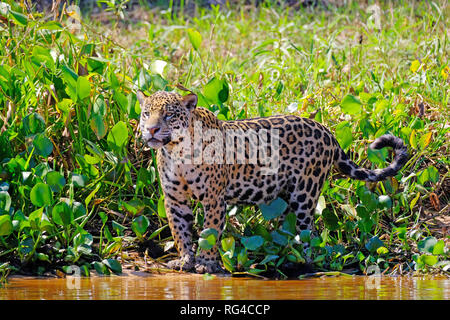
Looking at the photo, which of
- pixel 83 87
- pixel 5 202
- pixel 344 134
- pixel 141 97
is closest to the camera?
pixel 5 202

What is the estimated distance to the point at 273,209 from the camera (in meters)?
6.98

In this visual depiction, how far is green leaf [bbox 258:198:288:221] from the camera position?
22.8ft

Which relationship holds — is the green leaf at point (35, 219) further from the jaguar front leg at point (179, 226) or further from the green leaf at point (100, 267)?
the jaguar front leg at point (179, 226)

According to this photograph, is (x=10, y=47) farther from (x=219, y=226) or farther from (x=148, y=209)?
(x=219, y=226)

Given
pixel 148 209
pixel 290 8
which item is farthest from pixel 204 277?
pixel 290 8

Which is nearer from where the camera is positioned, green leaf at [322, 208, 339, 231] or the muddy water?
the muddy water

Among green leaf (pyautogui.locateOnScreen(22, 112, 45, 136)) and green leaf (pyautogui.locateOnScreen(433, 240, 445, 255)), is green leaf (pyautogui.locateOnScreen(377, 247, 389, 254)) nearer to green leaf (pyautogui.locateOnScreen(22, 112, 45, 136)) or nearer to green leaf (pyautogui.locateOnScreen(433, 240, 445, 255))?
green leaf (pyautogui.locateOnScreen(433, 240, 445, 255))

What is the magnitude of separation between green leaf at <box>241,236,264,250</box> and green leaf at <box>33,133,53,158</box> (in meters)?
1.76

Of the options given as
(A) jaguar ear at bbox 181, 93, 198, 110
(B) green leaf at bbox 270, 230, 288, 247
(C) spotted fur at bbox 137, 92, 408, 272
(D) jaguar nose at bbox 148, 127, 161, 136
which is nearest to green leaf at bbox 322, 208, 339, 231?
(C) spotted fur at bbox 137, 92, 408, 272

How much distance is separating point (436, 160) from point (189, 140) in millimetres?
2656

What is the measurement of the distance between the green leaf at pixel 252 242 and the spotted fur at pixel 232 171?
0.87 feet

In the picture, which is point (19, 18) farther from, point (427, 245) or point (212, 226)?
point (427, 245)

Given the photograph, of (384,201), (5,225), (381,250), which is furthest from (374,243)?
(5,225)

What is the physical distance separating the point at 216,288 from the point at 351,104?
228 centimetres
